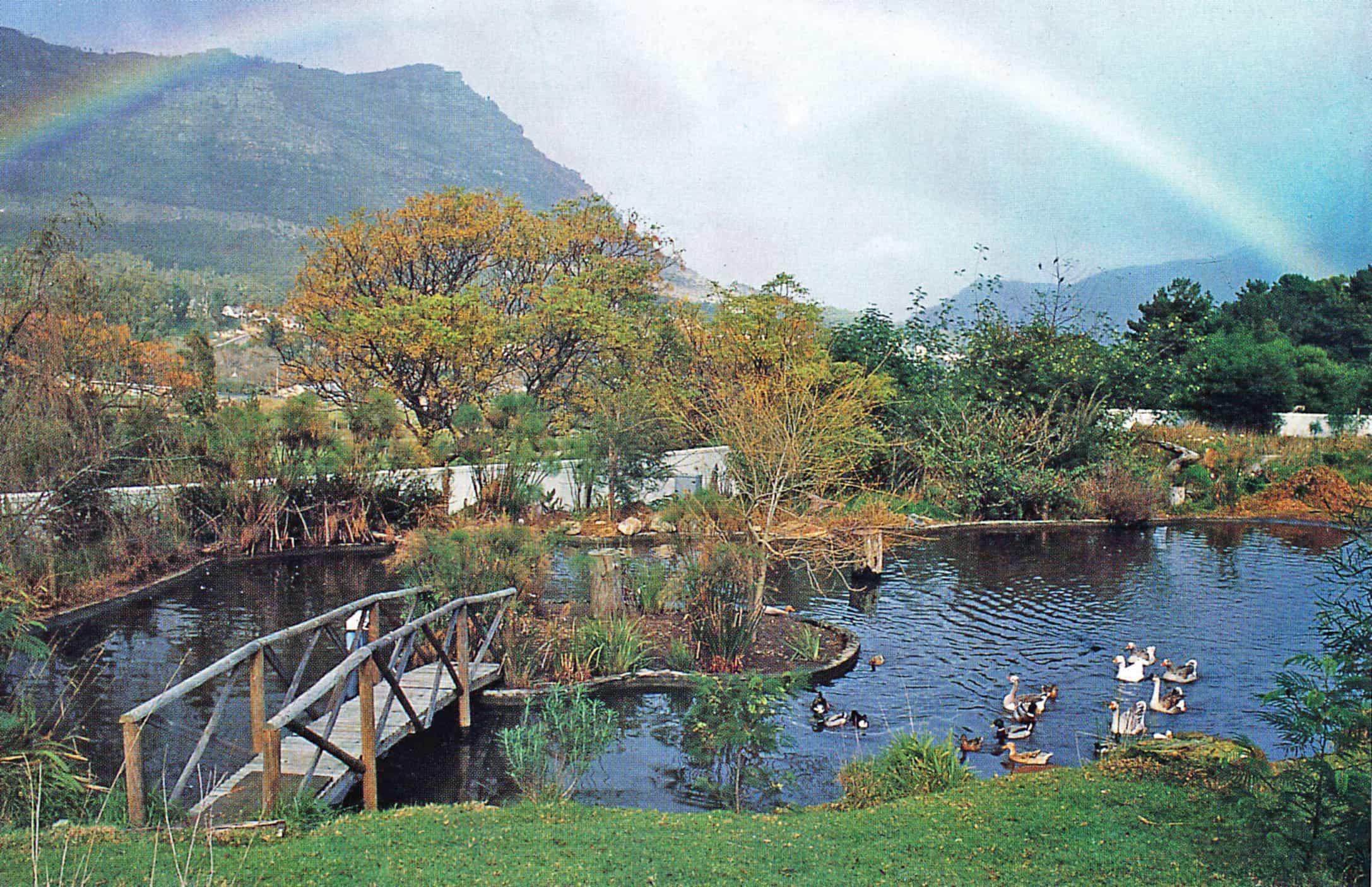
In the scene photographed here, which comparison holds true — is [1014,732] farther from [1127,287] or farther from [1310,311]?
[1310,311]

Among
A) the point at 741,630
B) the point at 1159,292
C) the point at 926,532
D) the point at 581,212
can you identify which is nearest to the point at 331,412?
the point at 581,212

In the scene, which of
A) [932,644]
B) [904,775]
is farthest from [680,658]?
[904,775]

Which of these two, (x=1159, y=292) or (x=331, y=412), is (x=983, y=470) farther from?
(x=1159, y=292)

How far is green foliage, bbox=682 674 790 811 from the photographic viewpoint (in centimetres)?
656

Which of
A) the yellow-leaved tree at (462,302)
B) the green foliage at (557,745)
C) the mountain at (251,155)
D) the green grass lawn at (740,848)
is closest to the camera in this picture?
the green grass lawn at (740,848)

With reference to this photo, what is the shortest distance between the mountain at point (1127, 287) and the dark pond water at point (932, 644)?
4307 millimetres

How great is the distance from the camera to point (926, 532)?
18234 millimetres

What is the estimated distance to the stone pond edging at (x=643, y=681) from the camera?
8.73 m

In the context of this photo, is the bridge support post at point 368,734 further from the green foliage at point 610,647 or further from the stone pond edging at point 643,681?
the green foliage at point 610,647

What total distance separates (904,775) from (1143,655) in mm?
4410

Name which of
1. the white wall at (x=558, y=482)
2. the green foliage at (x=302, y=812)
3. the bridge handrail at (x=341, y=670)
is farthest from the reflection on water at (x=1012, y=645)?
the white wall at (x=558, y=482)

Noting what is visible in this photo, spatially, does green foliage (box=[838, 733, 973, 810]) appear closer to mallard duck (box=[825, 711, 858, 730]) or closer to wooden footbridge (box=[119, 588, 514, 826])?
mallard duck (box=[825, 711, 858, 730])

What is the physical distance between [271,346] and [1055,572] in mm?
21060

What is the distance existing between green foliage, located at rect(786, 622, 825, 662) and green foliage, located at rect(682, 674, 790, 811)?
7.40ft
